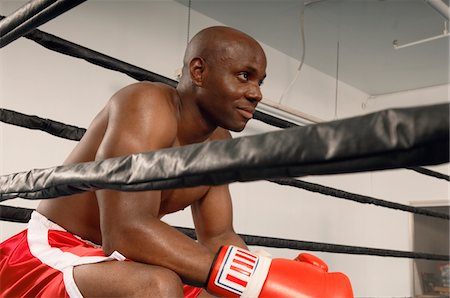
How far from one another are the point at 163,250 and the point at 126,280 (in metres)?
0.07

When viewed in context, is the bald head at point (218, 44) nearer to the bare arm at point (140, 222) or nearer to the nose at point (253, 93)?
the nose at point (253, 93)

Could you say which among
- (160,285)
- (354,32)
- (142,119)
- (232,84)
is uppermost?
(354,32)

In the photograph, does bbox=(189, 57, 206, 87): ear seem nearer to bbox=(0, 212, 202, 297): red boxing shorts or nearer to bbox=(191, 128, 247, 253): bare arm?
bbox=(191, 128, 247, 253): bare arm

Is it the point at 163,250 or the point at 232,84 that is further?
the point at 232,84

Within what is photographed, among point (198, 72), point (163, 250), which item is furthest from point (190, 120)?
point (163, 250)

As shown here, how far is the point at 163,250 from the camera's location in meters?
0.85

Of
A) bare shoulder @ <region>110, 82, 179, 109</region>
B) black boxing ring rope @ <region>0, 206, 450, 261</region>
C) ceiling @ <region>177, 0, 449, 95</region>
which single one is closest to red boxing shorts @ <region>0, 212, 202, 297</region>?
black boxing ring rope @ <region>0, 206, 450, 261</region>

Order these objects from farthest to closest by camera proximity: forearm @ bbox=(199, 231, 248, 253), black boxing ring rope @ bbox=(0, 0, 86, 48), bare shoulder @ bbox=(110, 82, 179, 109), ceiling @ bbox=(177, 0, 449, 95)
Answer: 1. ceiling @ bbox=(177, 0, 449, 95)
2. forearm @ bbox=(199, 231, 248, 253)
3. bare shoulder @ bbox=(110, 82, 179, 109)
4. black boxing ring rope @ bbox=(0, 0, 86, 48)

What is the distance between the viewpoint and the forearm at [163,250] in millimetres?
849

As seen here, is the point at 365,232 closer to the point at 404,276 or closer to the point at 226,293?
the point at 404,276

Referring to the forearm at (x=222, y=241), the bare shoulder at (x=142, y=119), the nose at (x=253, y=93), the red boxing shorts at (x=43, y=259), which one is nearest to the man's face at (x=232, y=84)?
the nose at (x=253, y=93)

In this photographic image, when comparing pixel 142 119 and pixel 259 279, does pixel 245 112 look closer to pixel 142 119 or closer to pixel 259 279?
pixel 142 119

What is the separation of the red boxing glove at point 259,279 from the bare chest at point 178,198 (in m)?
0.28

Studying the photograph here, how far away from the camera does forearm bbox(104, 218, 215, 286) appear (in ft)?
2.79
